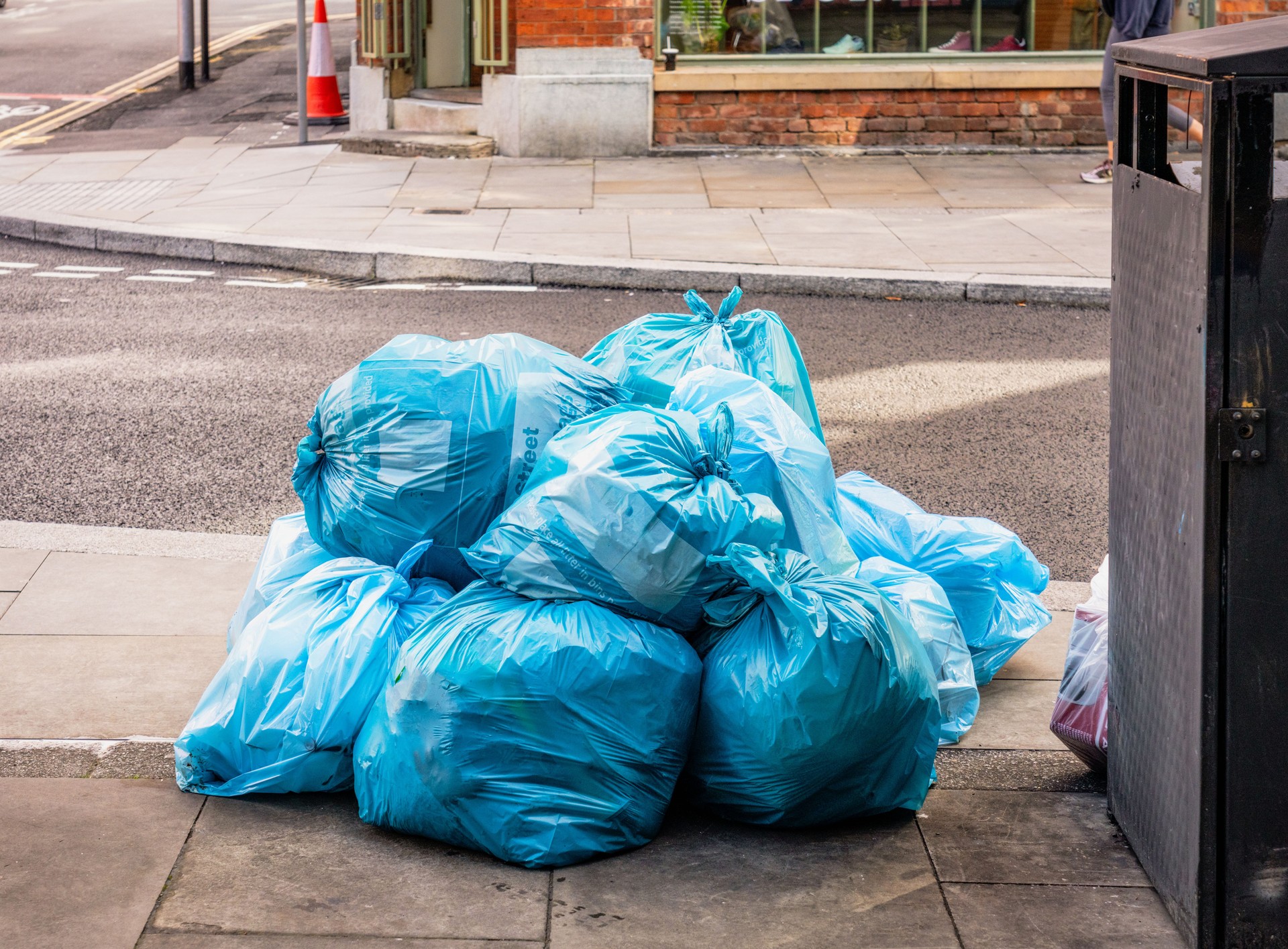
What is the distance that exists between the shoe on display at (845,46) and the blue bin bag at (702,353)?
1023 cm

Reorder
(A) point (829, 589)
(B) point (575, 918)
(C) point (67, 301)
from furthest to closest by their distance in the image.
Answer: (C) point (67, 301), (A) point (829, 589), (B) point (575, 918)

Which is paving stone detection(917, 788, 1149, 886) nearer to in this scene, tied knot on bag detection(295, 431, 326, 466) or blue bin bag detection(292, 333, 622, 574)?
blue bin bag detection(292, 333, 622, 574)

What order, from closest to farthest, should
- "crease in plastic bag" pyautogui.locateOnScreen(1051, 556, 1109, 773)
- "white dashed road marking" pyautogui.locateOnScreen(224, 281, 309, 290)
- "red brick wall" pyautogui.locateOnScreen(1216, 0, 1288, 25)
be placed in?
1. "crease in plastic bag" pyautogui.locateOnScreen(1051, 556, 1109, 773)
2. "white dashed road marking" pyautogui.locateOnScreen(224, 281, 309, 290)
3. "red brick wall" pyautogui.locateOnScreen(1216, 0, 1288, 25)

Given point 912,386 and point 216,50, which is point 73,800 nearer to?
point 912,386

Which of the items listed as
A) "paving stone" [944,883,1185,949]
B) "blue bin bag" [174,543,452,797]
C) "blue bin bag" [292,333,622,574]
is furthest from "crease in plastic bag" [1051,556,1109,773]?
"blue bin bag" [174,543,452,797]

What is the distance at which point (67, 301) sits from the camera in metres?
8.45

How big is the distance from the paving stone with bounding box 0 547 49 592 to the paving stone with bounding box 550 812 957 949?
7.46ft

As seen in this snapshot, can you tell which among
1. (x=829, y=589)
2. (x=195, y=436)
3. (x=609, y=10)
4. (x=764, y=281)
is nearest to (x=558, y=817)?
(x=829, y=589)

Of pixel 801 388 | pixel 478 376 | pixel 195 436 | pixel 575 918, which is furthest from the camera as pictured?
pixel 195 436

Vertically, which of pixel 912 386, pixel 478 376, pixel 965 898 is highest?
pixel 478 376

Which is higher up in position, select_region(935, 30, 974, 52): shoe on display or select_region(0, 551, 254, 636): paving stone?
select_region(935, 30, 974, 52): shoe on display

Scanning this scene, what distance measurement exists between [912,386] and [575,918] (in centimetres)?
445

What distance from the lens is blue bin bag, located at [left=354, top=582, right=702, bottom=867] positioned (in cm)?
277

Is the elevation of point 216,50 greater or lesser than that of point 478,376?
greater
